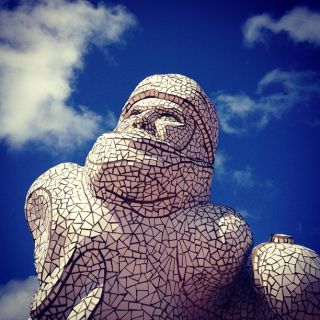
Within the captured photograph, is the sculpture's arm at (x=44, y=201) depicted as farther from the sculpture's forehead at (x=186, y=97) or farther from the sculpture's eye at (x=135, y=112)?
the sculpture's forehead at (x=186, y=97)

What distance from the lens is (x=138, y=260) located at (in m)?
5.70

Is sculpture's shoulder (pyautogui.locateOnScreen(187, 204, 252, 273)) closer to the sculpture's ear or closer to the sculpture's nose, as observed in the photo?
the sculpture's nose

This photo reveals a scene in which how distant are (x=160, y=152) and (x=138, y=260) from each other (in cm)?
175

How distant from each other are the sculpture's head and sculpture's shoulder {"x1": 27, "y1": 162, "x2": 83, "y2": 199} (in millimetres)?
608

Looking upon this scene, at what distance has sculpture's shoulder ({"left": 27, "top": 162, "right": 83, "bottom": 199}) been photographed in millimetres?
6781

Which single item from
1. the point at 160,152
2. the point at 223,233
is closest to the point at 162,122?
the point at 160,152

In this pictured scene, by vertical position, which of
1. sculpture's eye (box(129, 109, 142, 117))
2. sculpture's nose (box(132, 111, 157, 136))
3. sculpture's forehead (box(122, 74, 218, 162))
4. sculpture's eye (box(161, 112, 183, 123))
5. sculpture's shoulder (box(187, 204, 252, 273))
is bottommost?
sculpture's shoulder (box(187, 204, 252, 273))

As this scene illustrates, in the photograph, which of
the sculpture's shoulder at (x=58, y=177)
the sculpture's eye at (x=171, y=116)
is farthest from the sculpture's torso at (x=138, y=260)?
the sculpture's eye at (x=171, y=116)

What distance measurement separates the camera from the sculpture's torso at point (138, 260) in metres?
→ 5.58

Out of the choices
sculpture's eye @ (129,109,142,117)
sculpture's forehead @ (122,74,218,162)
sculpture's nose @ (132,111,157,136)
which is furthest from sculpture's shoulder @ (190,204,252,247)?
sculpture's eye @ (129,109,142,117)

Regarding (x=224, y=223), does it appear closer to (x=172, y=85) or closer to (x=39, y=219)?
(x=172, y=85)

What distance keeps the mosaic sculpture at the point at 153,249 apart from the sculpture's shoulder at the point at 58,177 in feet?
0.14

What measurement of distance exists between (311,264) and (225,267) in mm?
1267

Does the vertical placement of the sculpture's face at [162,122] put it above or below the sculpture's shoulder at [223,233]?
above
